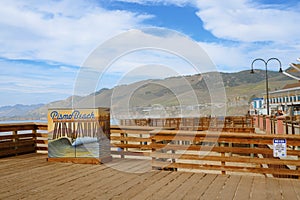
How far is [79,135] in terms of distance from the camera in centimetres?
902

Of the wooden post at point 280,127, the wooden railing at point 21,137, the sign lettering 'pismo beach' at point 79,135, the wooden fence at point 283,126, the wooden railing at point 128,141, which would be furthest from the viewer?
the wooden post at point 280,127

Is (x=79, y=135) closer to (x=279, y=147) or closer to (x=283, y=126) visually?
(x=279, y=147)

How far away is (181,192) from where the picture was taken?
5949 mm

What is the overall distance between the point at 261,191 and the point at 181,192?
1.47 meters

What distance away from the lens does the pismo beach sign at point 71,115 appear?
902 centimetres

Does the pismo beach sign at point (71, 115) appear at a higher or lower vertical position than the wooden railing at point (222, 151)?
higher

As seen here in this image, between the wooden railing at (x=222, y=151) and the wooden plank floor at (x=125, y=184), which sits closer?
the wooden plank floor at (x=125, y=184)

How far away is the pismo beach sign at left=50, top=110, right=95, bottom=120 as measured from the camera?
9.02 metres

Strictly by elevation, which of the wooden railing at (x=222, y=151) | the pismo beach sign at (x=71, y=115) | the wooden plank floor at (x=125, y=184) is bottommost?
the wooden plank floor at (x=125, y=184)

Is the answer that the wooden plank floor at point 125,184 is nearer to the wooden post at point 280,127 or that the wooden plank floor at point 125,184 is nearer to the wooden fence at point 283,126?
the wooden fence at point 283,126

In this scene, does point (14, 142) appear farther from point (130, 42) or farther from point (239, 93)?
point (239, 93)

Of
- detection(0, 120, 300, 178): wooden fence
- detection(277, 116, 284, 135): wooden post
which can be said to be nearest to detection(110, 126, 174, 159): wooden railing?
detection(0, 120, 300, 178): wooden fence

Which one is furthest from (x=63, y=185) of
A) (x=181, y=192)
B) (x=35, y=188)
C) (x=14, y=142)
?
(x=14, y=142)

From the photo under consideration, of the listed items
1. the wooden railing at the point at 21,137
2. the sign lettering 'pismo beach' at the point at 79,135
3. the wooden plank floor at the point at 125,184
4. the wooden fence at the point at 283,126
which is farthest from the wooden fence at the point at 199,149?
the wooden fence at the point at 283,126
